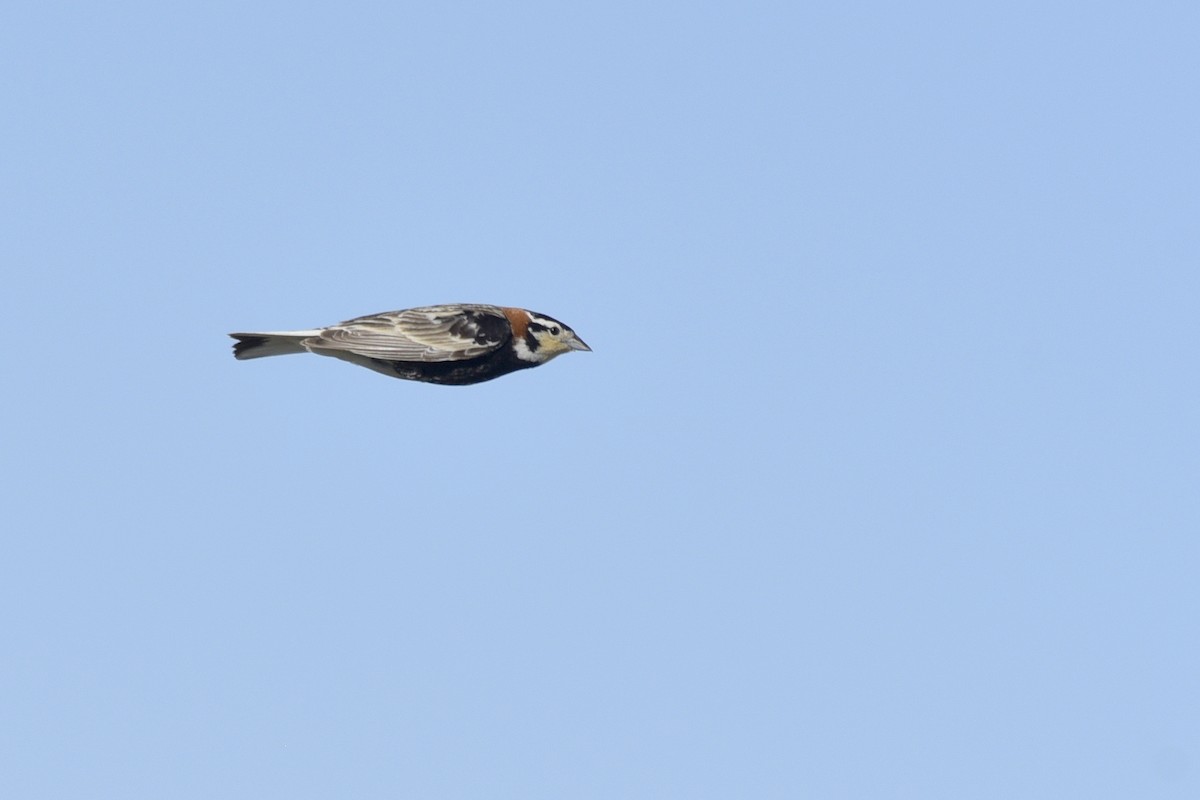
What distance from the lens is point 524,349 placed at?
24375 millimetres

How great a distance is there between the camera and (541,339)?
80.1 feet

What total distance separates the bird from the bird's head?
0.01m

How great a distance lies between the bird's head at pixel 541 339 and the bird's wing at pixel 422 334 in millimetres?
333

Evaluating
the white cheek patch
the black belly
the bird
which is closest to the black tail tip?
the bird

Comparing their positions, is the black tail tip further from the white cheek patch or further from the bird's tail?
the white cheek patch

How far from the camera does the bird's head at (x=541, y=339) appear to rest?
24344 mm

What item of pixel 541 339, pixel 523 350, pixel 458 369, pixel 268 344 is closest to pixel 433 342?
pixel 458 369

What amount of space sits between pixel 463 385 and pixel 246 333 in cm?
342

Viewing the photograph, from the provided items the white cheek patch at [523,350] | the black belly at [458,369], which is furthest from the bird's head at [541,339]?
the black belly at [458,369]

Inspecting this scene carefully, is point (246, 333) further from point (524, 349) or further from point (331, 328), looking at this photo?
point (524, 349)

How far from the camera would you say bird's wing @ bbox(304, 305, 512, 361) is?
23177 millimetres

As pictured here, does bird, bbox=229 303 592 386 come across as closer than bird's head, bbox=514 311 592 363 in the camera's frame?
Yes

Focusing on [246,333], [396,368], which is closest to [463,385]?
[396,368]

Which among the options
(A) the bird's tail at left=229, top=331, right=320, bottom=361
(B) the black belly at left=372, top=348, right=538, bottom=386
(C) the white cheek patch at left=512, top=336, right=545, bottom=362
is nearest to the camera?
(A) the bird's tail at left=229, top=331, right=320, bottom=361
